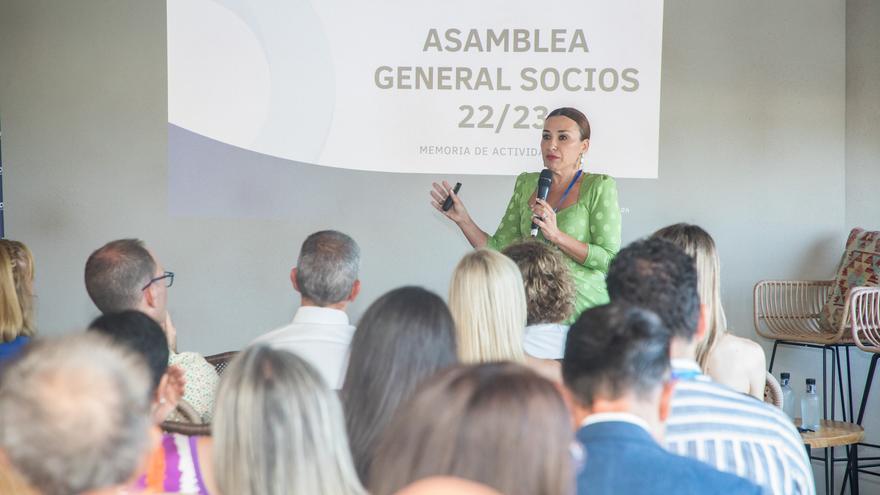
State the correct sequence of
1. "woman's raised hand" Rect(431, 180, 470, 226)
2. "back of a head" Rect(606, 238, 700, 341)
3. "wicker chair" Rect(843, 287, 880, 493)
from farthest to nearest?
1. "wicker chair" Rect(843, 287, 880, 493)
2. "woman's raised hand" Rect(431, 180, 470, 226)
3. "back of a head" Rect(606, 238, 700, 341)

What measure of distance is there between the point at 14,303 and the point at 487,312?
1.60 meters

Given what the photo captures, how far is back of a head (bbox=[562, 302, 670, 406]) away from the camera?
1.60 metres

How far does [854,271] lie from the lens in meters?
5.09

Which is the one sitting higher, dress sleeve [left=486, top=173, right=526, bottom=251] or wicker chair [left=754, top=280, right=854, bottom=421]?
Answer: dress sleeve [left=486, top=173, right=526, bottom=251]

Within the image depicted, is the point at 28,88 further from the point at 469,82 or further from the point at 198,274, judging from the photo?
the point at 469,82

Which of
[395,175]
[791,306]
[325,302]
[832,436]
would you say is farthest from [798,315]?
[325,302]

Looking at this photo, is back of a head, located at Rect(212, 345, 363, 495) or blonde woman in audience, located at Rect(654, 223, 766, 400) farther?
blonde woman in audience, located at Rect(654, 223, 766, 400)

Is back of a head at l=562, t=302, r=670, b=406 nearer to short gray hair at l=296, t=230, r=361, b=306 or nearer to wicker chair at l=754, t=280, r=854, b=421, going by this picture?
short gray hair at l=296, t=230, r=361, b=306

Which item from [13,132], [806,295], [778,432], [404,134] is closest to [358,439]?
[778,432]

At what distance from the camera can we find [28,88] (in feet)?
18.9

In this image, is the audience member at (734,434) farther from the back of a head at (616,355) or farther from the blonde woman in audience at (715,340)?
the blonde woman in audience at (715,340)

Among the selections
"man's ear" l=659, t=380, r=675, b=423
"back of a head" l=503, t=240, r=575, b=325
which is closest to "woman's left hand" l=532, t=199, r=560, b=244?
"back of a head" l=503, t=240, r=575, b=325

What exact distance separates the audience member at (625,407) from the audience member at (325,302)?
1239 millimetres

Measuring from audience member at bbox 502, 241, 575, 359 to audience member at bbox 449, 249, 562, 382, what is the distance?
450 millimetres
